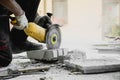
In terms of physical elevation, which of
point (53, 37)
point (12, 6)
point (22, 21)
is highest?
point (12, 6)

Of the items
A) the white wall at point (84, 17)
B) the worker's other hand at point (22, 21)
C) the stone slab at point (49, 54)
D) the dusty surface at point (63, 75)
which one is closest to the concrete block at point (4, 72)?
the dusty surface at point (63, 75)

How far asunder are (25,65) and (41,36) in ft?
0.87

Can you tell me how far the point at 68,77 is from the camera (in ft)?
6.96

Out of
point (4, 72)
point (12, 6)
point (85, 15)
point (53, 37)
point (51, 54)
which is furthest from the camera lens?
point (85, 15)

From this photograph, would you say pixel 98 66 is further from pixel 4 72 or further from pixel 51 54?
pixel 4 72

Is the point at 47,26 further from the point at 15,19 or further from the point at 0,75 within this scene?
the point at 0,75

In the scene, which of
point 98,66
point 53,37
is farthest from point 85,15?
point 98,66

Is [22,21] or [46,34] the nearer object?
[22,21]

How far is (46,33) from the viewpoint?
2.66 m

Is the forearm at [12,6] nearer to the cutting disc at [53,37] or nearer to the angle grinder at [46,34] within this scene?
the angle grinder at [46,34]

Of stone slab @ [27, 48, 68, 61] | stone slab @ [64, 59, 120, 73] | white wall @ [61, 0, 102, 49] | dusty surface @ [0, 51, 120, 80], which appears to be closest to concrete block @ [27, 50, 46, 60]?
stone slab @ [27, 48, 68, 61]

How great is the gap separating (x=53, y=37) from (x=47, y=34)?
3.3 inches

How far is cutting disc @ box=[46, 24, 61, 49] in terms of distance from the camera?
8.75ft

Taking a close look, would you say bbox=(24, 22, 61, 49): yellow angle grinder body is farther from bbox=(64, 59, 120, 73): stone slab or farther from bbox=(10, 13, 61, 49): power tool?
bbox=(64, 59, 120, 73): stone slab
